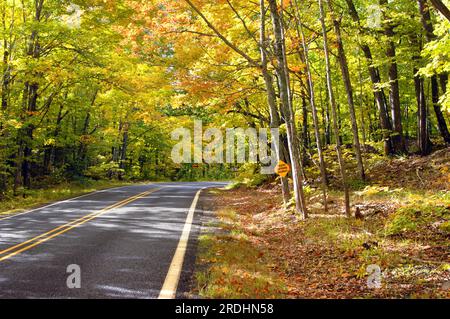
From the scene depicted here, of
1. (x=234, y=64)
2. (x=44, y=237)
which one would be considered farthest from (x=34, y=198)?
(x=234, y=64)

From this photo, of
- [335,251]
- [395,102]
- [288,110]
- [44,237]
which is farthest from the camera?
[395,102]

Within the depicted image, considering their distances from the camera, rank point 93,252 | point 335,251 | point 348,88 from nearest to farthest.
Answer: point 335,251, point 93,252, point 348,88

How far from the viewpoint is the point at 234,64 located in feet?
53.3

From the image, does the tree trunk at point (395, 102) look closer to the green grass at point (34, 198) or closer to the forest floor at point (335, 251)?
the forest floor at point (335, 251)

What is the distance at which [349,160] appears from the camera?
21.5 m

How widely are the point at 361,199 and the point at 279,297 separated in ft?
27.6

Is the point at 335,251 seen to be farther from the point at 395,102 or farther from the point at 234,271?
the point at 395,102

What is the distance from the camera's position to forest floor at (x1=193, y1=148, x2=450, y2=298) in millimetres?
5762

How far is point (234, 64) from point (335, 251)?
1037 centimetres

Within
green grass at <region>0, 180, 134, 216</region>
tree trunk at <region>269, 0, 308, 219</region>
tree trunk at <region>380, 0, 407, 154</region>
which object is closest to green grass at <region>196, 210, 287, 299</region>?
tree trunk at <region>269, 0, 308, 219</region>

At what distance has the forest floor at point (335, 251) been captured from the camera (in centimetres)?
576

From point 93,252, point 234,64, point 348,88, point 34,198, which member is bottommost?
point 93,252
